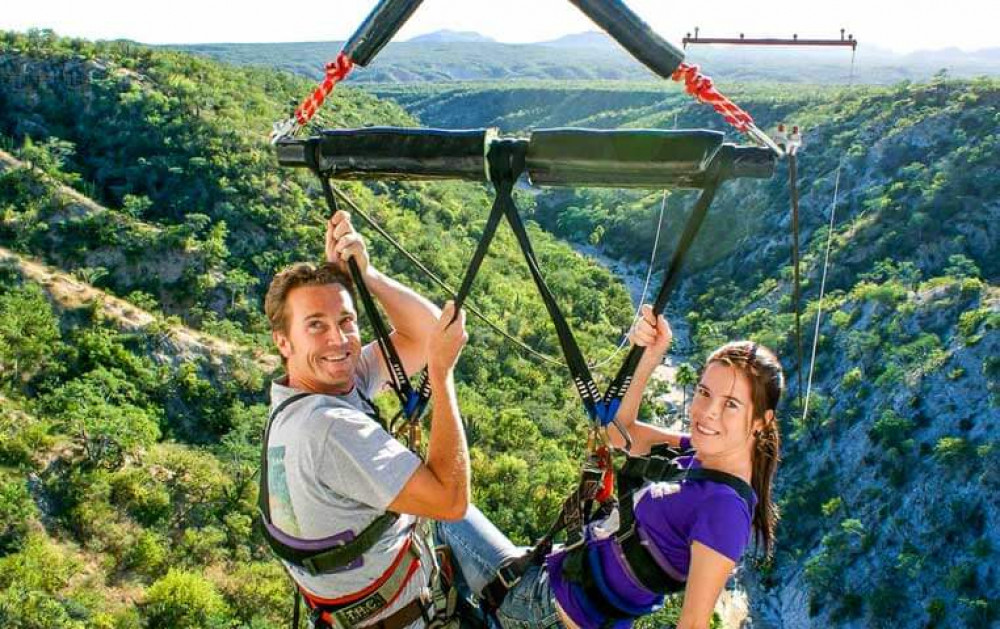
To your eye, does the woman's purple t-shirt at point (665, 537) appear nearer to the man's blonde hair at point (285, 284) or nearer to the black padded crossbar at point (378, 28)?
the man's blonde hair at point (285, 284)

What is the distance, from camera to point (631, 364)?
13.1 feet

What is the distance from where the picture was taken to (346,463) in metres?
3.18

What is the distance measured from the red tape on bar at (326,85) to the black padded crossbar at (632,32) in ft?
3.82

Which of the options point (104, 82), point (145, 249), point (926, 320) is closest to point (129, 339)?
point (145, 249)

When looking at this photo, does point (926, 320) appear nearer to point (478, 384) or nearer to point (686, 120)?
point (478, 384)

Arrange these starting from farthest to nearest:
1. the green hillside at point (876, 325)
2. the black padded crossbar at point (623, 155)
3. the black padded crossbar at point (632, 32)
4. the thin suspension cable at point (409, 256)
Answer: the green hillside at point (876, 325) < the thin suspension cable at point (409, 256) < the black padded crossbar at point (632, 32) < the black padded crossbar at point (623, 155)

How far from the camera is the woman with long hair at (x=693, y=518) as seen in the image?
10.8ft

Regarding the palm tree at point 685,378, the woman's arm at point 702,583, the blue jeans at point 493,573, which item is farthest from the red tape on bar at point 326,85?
the palm tree at point 685,378

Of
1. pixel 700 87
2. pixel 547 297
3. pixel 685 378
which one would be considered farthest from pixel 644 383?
pixel 685 378

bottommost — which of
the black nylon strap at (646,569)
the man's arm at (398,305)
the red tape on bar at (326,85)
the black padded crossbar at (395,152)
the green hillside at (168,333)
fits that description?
the green hillside at (168,333)

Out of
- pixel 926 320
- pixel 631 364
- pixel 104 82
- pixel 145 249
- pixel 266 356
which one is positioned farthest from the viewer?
pixel 104 82

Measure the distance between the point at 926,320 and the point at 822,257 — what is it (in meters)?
15.7

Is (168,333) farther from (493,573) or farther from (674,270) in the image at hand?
(674,270)

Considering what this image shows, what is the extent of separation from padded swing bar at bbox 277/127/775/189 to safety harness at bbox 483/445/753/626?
133 centimetres
